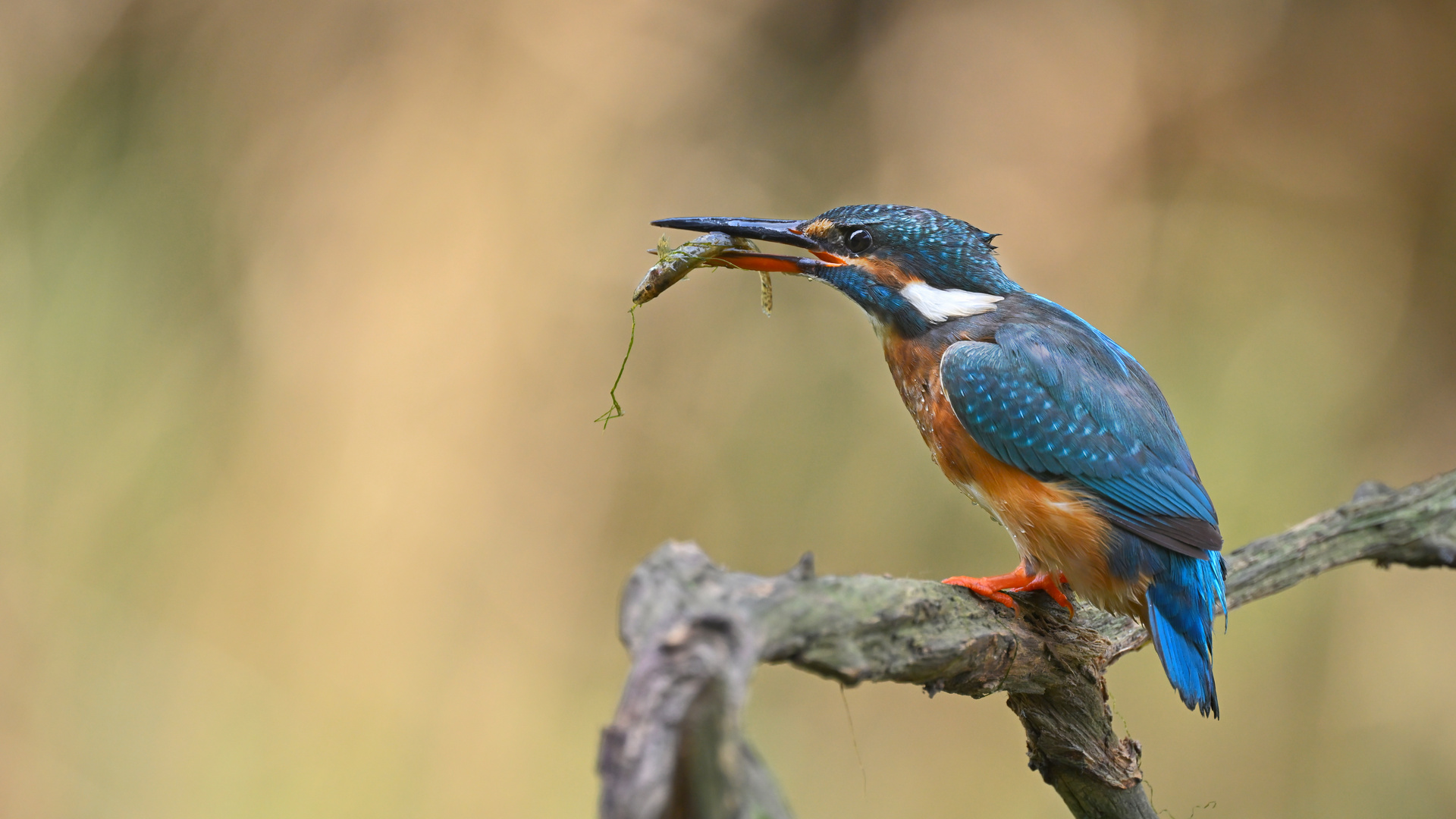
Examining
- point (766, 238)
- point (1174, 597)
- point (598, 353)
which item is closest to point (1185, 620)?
point (1174, 597)

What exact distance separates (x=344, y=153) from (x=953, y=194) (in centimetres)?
198

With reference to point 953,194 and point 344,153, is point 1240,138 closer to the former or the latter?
point 953,194

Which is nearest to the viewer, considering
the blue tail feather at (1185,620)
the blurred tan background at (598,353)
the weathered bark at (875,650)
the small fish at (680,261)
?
the weathered bark at (875,650)

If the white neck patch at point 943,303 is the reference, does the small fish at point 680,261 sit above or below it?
above

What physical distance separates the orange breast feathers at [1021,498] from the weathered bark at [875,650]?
8cm

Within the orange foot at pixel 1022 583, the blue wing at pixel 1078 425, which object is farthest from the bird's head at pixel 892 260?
the orange foot at pixel 1022 583

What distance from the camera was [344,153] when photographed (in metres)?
3.19

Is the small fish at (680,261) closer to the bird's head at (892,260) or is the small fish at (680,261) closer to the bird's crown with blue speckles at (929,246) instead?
the bird's head at (892,260)

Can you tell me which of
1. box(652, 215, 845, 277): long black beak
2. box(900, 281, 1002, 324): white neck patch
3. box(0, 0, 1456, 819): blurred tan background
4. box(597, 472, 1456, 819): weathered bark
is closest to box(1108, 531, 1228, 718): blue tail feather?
box(597, 472, 1456, 819): weathered bark

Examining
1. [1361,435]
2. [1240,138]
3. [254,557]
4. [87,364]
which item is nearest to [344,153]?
[87,364]

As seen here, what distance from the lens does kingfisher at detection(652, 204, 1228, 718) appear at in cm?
150

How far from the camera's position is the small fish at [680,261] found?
1659 mm

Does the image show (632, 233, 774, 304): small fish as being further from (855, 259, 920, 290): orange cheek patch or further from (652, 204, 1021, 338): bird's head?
(855, 259, 920, 290): orange cheek patch

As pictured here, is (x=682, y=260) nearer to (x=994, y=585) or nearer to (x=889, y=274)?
(x=889, y=274)
